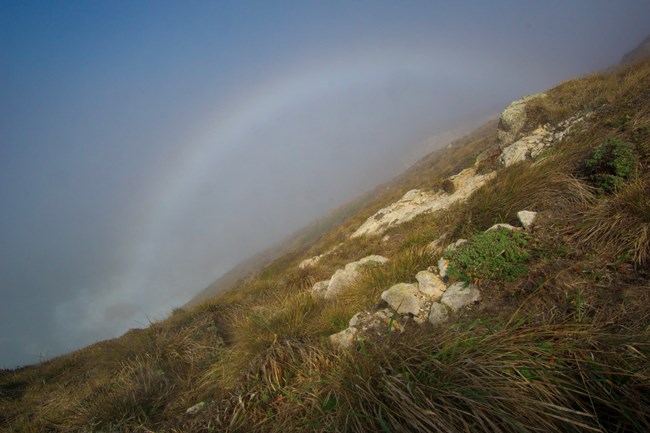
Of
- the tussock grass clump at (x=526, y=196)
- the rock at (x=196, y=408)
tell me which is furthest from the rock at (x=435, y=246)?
the rock at (x=196, y=408)

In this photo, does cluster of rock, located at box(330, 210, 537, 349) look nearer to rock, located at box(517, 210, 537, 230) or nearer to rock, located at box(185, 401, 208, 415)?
rock, located at box(517, 210, 537, 230)

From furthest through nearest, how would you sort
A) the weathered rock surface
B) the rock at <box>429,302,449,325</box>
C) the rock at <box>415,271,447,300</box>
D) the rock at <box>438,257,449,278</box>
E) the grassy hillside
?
the weathered rock surface, the rock at <box>438,257,449,278</box>, the rock at <box>415,271,447,300</box>, the rock at <box>429,302,449,325</box>, the grassy hillside

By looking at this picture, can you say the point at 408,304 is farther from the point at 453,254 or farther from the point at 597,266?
the point at 597,266

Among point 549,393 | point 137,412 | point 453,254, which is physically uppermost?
point 137,412

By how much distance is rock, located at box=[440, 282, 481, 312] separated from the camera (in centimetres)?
302

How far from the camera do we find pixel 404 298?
11.3 ft

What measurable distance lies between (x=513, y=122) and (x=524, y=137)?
188cm

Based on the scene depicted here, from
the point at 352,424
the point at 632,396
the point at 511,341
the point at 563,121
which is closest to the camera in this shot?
the point at 632,396

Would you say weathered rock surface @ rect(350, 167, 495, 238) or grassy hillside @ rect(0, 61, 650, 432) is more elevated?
grassy hillside @ rect(0, 61, 650, 432)

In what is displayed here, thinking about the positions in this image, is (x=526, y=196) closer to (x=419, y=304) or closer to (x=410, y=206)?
(x=419, y=304)

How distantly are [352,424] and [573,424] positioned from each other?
130 centimetres

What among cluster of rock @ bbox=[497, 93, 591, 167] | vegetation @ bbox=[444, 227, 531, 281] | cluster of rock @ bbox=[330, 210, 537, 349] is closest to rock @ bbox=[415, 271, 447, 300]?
cluster of rock @ bbox=[330, 210, 537, 349]

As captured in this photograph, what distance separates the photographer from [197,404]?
128 inches

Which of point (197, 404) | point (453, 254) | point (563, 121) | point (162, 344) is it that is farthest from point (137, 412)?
point (563, 121)
